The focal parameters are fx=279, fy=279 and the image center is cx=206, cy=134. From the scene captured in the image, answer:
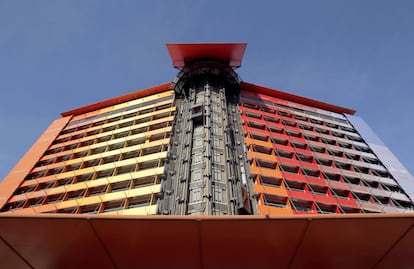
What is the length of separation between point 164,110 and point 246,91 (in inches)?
479

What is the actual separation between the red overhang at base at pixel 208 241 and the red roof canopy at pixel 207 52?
3253cm

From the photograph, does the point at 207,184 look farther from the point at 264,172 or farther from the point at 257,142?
the point at 257,142

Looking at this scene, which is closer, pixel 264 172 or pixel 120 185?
pixel 264 172

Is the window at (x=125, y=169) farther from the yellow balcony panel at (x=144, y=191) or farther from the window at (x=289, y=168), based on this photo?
the window at (x=289, y=168)

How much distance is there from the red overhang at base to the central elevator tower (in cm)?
1337

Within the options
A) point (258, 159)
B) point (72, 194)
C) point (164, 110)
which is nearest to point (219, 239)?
point (258, 159)

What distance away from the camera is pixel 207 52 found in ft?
119

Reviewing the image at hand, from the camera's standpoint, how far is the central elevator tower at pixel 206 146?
2061 centimetres

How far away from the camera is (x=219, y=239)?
18.3ft

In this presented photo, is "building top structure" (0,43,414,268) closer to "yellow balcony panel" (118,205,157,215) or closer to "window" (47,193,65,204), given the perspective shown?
"window" (47,193,65,204)

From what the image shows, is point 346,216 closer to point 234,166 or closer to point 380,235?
point 380,235

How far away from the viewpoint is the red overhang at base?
5.31 m

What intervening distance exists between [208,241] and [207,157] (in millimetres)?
17740

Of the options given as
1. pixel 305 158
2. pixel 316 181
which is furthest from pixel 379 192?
pixel 305 158
